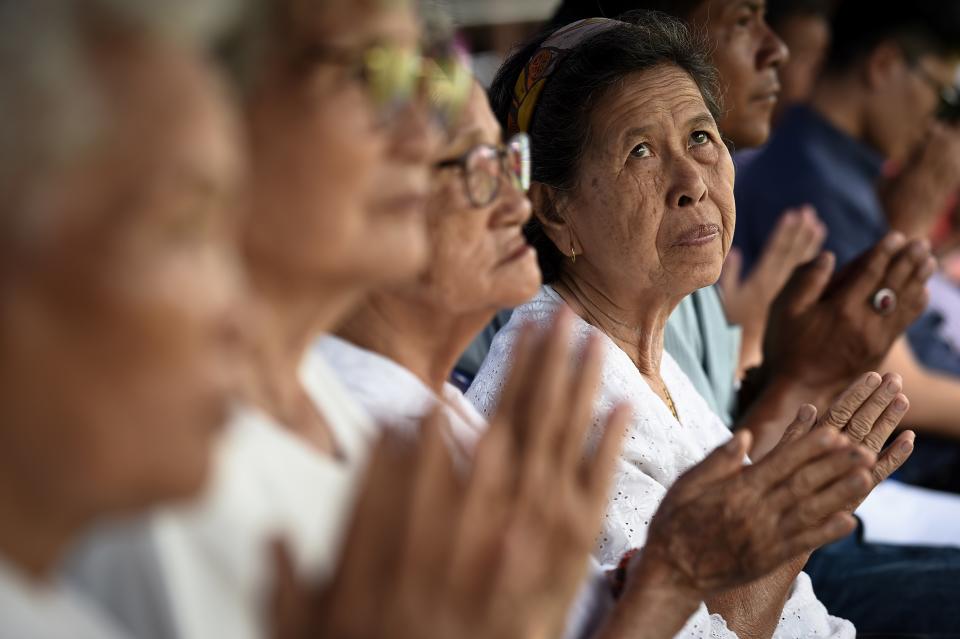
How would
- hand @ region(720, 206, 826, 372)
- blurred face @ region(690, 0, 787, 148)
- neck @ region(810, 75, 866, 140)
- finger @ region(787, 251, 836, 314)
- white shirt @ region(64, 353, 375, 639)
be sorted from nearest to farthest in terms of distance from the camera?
white shirt @ region(64, 353, 375, 639) < finger @ region(787, 251, 836, 314) < blurred face @ region(690, 0, 787, 148) < hand @ region(720, 206, 826, 372) < neck @ region(810, 75, 866, 140)

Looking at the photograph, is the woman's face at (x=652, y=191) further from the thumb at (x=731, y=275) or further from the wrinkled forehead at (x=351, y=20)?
the thumb at (x=731, y=275)

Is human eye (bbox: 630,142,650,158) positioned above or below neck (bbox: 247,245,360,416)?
below

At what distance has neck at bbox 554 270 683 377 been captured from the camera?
90.6 inches

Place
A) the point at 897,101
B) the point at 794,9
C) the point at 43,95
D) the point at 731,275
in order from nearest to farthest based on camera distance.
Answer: the point at 43,95 < the point at 731,275 < the point at 897,101 < the point at 794,9

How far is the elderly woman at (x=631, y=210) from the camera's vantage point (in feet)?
7.06

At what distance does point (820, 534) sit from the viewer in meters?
1.57

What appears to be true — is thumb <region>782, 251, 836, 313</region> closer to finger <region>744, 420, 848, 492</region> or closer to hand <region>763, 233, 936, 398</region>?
hand <region>763, 233, 936, 398</region>

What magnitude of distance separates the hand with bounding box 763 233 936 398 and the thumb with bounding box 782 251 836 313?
3 cm

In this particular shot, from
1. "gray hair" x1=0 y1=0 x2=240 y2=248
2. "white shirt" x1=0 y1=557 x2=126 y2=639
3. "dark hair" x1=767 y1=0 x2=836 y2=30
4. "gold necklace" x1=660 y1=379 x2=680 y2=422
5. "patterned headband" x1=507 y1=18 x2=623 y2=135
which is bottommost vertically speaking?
"dark hair" x1=767 y1=0 x2=836 y2=30

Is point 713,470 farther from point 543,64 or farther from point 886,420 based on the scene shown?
point 543,64

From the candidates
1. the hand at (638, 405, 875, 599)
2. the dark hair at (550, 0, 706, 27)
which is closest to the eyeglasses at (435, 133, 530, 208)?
the hand at (638, 405, 875, 599)

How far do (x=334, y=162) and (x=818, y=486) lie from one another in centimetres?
84

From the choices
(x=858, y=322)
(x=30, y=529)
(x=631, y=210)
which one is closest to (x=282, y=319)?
(x=30, y=529)

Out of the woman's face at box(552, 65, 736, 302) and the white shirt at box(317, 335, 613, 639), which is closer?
the white shirt at box(317, 335, 613, 639)
